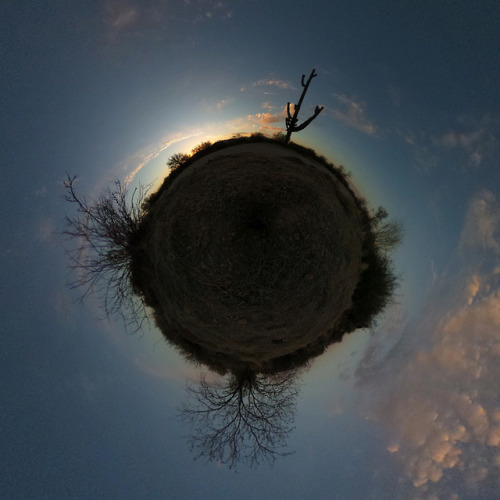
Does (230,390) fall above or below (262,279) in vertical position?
below

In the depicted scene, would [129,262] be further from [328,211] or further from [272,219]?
[328,211]

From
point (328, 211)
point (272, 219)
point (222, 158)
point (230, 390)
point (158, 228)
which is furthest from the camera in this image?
point (230, 390)

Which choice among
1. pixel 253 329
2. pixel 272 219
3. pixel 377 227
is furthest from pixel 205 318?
pixel 377 227

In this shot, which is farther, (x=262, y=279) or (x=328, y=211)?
(x=328, y=211)

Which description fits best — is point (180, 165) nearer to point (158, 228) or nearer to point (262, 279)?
point (158, 228)

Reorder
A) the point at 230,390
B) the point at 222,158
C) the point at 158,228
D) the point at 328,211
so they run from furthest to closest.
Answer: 1. the point at 230,390
2. the point at 222,158
3. the point at 158,228
4. the point at 328,211

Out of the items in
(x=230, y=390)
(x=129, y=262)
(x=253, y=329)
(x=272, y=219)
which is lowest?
(x=230, y=390)
